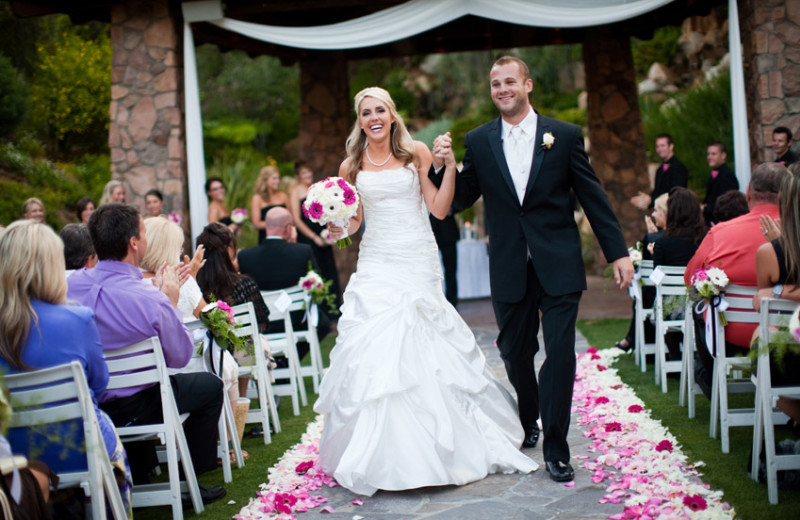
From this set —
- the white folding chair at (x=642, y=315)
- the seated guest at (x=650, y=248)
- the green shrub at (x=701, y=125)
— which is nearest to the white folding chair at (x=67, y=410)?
the white folding chair at (x=642, y=315)

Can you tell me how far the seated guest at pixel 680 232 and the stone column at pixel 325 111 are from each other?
303 inches

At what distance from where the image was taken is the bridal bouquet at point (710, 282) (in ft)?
14.3

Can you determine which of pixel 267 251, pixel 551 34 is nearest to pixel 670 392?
pixel 267 251

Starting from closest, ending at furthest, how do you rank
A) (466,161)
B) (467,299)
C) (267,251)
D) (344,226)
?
(466,161) → (344,226) → (267,251) → (467,299)

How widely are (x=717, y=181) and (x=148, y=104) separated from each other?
632cm

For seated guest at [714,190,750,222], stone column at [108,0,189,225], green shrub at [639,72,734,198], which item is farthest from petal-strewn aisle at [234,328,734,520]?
green shrub at [639,72,734,198]

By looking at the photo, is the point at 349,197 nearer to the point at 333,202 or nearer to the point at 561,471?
the point at 333,202

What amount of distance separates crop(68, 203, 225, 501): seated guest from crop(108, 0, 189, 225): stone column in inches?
213

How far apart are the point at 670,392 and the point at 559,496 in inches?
103

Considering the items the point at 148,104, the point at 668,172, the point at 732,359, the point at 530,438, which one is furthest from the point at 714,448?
the point at 148,104

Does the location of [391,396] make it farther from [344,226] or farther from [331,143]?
[331,143]

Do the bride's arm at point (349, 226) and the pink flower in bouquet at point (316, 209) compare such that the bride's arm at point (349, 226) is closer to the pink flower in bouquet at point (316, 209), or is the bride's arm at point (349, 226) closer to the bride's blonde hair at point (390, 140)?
the bride's blonde hair at point (390, 140)

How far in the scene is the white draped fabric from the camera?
879 cm

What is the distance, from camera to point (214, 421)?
14.1 feet
